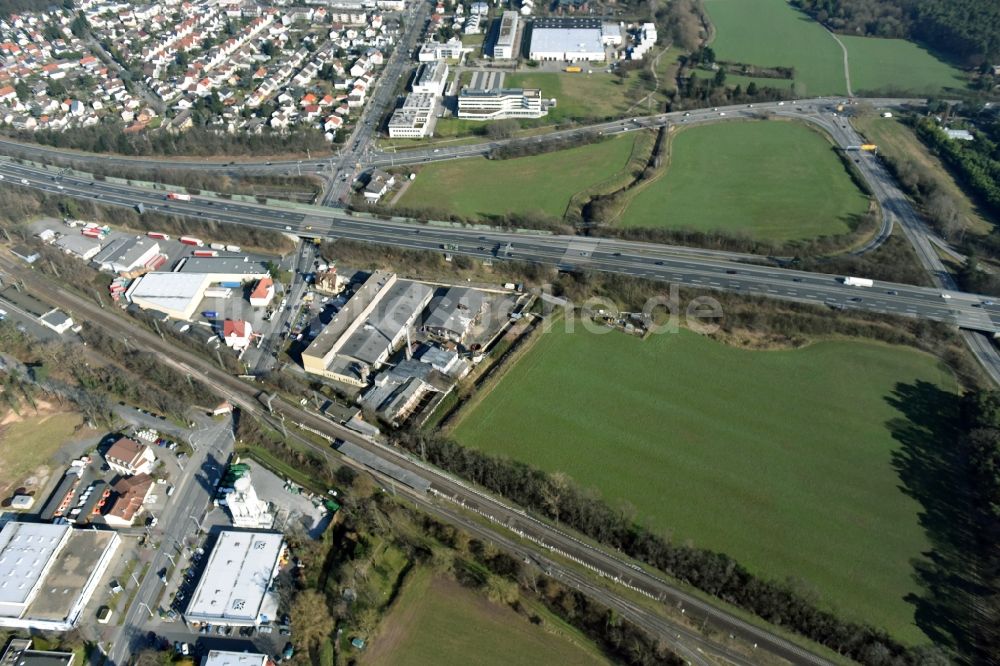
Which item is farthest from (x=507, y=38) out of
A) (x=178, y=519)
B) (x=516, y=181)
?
(x=178, y=519)

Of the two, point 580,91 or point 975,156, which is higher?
point 580,91

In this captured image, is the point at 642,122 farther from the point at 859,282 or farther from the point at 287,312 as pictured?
the point at 287,312

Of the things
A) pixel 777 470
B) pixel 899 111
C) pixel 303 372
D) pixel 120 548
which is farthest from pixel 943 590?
pixel 899 111

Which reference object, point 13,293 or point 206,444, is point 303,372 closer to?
point 206,444

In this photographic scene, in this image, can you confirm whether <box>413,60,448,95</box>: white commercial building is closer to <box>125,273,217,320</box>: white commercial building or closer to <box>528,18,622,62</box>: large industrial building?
<box>528,18,622,62</box>: large industrial building

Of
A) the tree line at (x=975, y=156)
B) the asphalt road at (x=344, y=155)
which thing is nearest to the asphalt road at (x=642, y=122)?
the asphalt road at (x=344, y=155)
